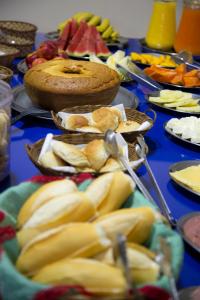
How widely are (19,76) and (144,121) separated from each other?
0.61m

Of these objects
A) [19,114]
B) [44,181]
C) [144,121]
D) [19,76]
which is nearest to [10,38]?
[19,76]

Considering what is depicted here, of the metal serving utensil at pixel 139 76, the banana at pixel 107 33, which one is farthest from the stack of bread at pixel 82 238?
the banana at pixel 107 33

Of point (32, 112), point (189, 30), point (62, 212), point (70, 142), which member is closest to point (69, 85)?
point (32, 112)

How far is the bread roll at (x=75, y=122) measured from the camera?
0.89 m

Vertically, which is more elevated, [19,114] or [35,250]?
[35,250]

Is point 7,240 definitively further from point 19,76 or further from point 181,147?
point 19,76

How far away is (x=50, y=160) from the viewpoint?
73 centimetres

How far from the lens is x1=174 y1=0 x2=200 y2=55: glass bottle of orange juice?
69.6 inches

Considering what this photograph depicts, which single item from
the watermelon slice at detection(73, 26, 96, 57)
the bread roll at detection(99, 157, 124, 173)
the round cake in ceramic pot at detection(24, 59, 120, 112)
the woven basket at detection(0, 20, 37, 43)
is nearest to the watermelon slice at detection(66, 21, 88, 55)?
the watermelon slice at detection(73, 26, 96, 57)

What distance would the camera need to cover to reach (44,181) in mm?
580

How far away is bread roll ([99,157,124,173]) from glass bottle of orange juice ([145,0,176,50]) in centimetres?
125

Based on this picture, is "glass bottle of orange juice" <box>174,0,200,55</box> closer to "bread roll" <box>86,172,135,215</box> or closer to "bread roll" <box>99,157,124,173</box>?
"bread roll" <box>99,157,124,173</box>

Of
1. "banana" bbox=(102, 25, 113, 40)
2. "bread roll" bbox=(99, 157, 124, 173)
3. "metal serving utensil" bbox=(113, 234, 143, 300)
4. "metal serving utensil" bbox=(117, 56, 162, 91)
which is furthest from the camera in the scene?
"banana" bbox=(102, 25, 113, 40)

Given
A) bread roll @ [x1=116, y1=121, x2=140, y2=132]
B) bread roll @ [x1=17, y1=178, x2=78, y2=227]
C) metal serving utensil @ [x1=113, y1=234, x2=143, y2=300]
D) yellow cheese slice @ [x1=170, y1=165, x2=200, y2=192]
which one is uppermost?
metal serving utensil @ [x1=113, y1=234, x2=143, y2=300]
